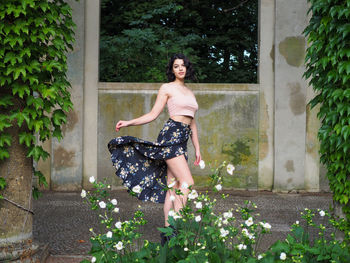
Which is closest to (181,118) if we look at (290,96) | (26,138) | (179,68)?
(179,68)

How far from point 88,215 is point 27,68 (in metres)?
2.81

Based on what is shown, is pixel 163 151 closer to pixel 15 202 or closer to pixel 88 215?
pixel 15 202

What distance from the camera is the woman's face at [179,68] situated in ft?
13.2

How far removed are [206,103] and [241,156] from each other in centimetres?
114

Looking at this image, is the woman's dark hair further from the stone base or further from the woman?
the stone base

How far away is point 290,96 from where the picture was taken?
25.0ft

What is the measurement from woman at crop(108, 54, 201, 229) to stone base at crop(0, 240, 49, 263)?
933 millimetres

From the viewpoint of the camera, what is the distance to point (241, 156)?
7.70m

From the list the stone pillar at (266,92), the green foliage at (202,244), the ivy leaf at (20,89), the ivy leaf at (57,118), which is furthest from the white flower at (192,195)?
the stone pillar at (266,92)

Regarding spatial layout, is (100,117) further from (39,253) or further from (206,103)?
(39,253)

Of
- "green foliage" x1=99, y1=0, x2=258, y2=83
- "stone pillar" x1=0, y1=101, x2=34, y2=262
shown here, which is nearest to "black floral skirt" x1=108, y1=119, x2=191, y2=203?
"stone pillar" x1=0, y1=101, x2=34, y2=262

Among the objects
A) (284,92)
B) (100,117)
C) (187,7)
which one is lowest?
(100,117)

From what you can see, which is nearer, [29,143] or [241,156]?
[29,143]

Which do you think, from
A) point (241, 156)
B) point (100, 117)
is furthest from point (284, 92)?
point (100, 117)
